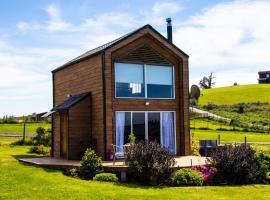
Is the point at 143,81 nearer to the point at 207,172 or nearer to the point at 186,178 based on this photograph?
the point at 207,172

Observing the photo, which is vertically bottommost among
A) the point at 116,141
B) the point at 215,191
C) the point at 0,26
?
the point at 215,191

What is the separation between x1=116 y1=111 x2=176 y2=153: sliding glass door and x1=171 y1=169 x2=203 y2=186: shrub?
14.9ft

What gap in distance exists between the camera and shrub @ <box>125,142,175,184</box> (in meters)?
15.4

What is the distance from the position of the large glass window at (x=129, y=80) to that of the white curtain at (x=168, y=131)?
5.65ft

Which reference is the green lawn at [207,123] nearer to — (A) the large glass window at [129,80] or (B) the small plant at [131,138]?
(A) the large glass window at [129,80]

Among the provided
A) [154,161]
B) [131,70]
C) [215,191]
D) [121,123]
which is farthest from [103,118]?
[215,191]

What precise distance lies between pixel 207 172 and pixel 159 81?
6.22 meters

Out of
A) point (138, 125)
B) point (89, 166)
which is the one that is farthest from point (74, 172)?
point (138, 125)

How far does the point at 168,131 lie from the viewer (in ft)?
70.0

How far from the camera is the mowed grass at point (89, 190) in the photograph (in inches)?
498

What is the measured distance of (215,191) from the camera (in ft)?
47.3

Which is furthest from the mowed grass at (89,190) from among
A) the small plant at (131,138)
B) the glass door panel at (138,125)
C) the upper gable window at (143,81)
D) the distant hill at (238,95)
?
the distant hill at (238,95)

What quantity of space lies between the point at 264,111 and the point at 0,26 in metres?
67.4

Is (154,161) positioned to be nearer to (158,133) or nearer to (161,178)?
(161,178)
